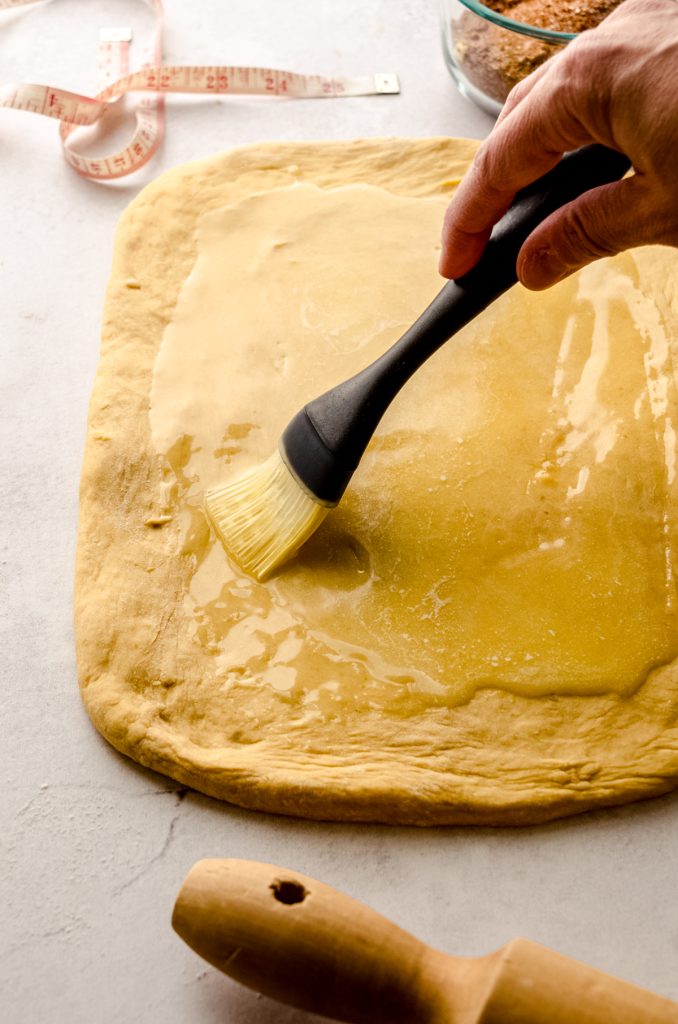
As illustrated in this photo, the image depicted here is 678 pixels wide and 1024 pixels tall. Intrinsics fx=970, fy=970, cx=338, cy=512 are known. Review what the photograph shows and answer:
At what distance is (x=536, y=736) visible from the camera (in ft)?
4.77

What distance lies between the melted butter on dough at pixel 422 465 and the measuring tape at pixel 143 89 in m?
0.45

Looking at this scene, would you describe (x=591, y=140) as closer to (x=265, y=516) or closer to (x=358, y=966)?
(x=265, y=516)

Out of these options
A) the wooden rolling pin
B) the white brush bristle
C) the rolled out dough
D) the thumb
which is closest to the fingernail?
A: the thumb

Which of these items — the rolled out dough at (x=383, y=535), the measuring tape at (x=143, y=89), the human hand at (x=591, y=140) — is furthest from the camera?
the measuring tape at (x=143, y=89)

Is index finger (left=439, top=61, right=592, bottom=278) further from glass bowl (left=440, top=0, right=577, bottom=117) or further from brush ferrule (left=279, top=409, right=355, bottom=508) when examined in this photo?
glass bowl (left=440, top=0, right=577, bottom=117)

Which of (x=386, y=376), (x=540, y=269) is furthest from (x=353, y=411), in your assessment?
(x=540, y=269)

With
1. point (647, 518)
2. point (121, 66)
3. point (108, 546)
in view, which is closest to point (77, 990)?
point (108, 546)

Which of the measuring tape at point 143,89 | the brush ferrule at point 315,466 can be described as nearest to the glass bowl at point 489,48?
the measuring tape at point 143,89

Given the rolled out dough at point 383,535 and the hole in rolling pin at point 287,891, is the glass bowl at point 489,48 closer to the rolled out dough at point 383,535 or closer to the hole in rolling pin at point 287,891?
the rolled out dough at point 383,535

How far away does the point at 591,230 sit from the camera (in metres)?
1.38

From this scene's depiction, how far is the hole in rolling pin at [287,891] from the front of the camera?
3.84 feet

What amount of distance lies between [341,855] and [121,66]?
2.00m

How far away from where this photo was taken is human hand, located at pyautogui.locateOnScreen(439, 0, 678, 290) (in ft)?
4.07

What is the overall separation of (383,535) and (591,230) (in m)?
0.57
